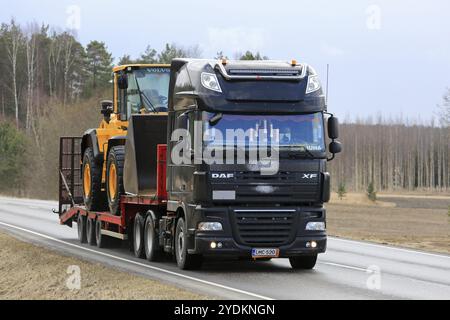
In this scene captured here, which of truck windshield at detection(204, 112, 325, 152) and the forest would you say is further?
the forest

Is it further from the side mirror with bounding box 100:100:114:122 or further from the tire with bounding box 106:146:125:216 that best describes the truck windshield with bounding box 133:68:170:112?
the side mirror with bounding box 100:100:114:122

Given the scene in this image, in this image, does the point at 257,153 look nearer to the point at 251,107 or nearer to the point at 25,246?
the point at 251,107

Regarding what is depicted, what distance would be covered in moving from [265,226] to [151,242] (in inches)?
133

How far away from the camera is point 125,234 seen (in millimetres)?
20984

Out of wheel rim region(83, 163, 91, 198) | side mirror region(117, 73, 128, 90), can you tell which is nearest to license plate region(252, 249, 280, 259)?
side mirror region(117, 73, 128, 90)

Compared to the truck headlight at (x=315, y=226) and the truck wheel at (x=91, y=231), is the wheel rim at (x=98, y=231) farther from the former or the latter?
the truck headlight at (x=315, y=226)

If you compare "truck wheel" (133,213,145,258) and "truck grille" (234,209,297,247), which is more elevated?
"truck grille" (234,209,297,247)

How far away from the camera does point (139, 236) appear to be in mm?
20266

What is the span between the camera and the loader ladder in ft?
85.3

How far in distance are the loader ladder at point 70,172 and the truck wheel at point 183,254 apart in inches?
334

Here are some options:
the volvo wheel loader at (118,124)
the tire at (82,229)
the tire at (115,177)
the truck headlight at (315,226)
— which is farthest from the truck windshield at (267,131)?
the tire at (82,229)

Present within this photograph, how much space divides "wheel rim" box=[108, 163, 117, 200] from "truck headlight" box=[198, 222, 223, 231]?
206 inches

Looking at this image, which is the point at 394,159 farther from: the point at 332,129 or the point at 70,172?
the point at 332,129
